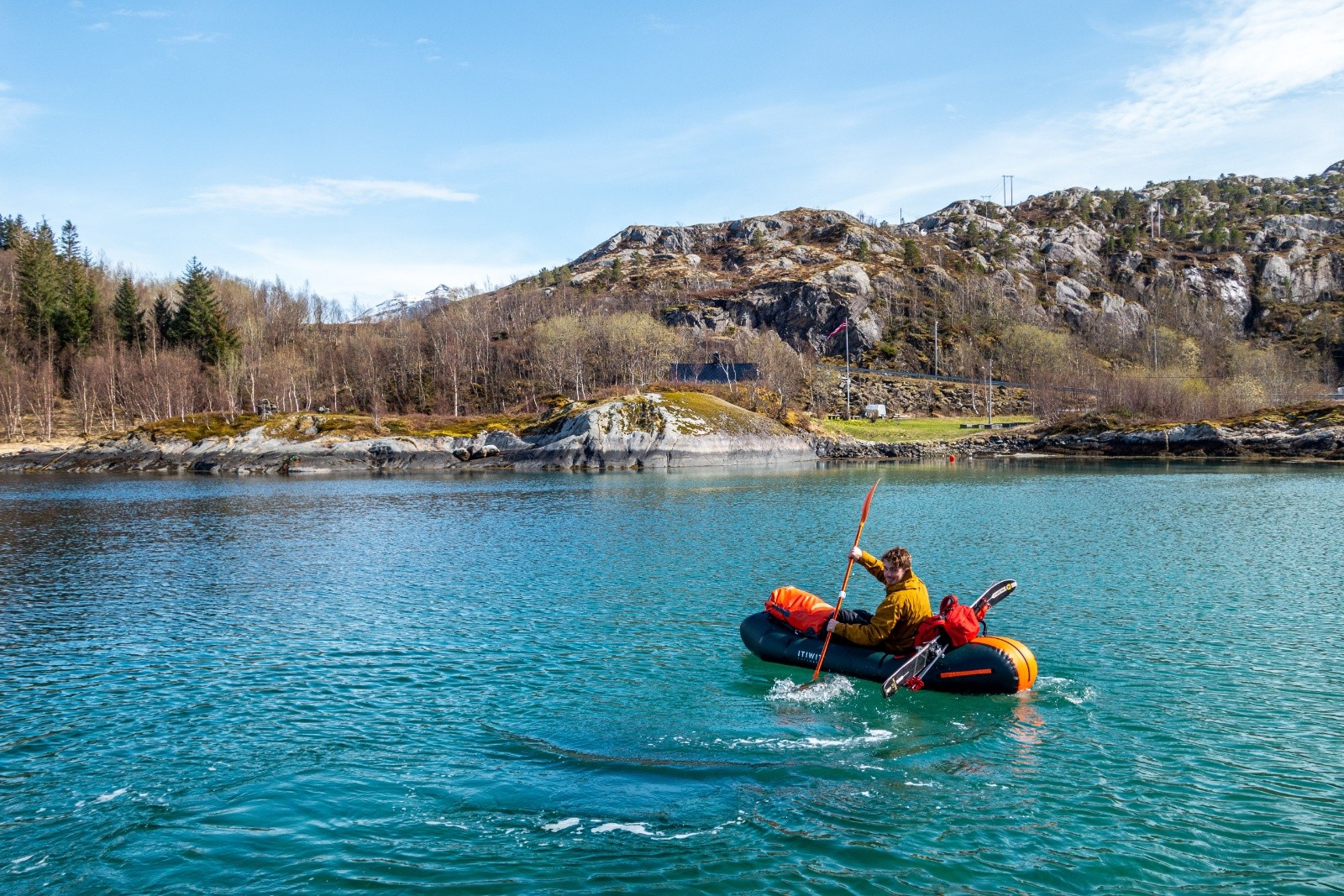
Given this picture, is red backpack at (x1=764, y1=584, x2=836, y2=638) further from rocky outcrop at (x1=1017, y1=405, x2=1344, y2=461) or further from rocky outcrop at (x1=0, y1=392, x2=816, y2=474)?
rocky outcrop at (x1=1017, y1=405, x2=1344, y2=461)

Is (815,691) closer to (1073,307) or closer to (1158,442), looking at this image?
(1158,442)

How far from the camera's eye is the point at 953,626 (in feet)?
53.4

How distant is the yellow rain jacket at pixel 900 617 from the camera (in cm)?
1661

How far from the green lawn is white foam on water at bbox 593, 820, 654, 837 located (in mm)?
103402

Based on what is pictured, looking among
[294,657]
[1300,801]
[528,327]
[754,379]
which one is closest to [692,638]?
[294,657]

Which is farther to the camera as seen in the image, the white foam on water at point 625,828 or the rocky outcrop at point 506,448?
the rocky outcrop at point 506,448

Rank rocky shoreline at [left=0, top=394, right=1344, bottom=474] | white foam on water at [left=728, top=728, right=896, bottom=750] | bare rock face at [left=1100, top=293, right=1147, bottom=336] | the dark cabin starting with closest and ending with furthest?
white foam on water at [left=728, top=728, right=896, bottom=750]
rocky shoreline at [left=0, top=394, right=1344, bottom=474]
the dark cabin
bare rock face at [left=1100, top=293, right=1147, bottom=336]

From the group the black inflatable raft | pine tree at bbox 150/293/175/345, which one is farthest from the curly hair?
pine tree at bbox 150/293/175/345

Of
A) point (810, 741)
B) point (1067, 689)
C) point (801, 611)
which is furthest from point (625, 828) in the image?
point (1067, 689)

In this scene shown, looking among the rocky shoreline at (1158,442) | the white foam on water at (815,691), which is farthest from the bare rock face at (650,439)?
the white foam on water at (815,691)

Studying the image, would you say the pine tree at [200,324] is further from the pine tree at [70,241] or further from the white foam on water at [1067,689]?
the white foam on water at [1067,689]

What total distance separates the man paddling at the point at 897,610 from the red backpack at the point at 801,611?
1284 millimetres

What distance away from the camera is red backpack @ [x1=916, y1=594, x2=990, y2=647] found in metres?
16.2

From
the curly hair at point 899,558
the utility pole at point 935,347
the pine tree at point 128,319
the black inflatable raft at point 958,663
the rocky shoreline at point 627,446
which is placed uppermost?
the pine tree at point 128,319
